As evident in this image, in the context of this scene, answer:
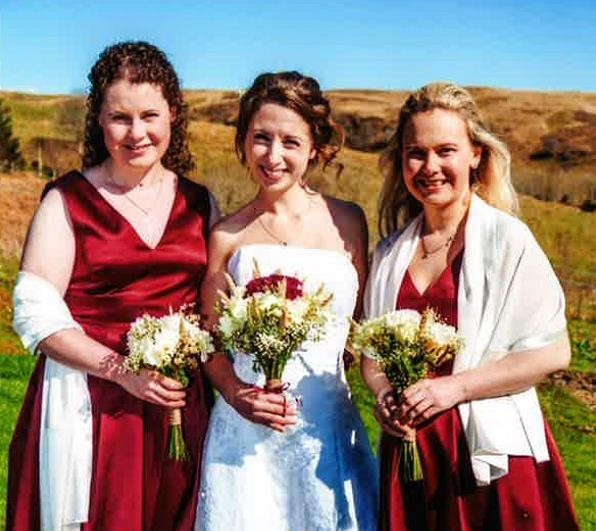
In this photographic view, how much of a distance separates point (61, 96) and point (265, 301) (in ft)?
282

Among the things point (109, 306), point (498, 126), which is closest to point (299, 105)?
point (109, 306)

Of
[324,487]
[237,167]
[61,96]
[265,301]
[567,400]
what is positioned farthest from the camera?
[61,96]

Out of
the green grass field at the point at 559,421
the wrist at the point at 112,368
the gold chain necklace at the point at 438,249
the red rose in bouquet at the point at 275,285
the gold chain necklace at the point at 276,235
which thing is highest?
the gold chain necklace at the point at 276,235

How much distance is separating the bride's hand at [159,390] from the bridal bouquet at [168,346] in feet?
0.11

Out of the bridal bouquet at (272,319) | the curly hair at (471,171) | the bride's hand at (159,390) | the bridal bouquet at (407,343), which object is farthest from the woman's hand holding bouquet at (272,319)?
the curly hair at (471,171)

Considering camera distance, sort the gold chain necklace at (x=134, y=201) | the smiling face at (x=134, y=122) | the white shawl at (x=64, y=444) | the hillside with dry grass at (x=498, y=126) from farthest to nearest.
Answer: the hillside with dry grass at (x=498, y=126)
the gold chain necklace at (x=134, y=201)
the white shawl at (x=64, y=444)
the smiling face at (x=134, y=122)

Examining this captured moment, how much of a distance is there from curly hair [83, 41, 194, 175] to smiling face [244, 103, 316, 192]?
18.3 inches

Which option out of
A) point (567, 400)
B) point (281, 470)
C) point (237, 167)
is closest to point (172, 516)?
point (281, 470)

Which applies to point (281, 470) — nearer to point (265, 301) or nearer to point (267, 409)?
point (267, 409)

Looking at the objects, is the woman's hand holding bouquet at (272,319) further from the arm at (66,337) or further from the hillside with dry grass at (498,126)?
the hillside with dry grass at (498,126)

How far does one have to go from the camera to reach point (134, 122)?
5621 mm

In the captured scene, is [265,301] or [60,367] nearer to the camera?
[265,301]

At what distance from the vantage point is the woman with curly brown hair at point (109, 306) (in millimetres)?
5652

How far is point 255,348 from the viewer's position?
16.8 feet
